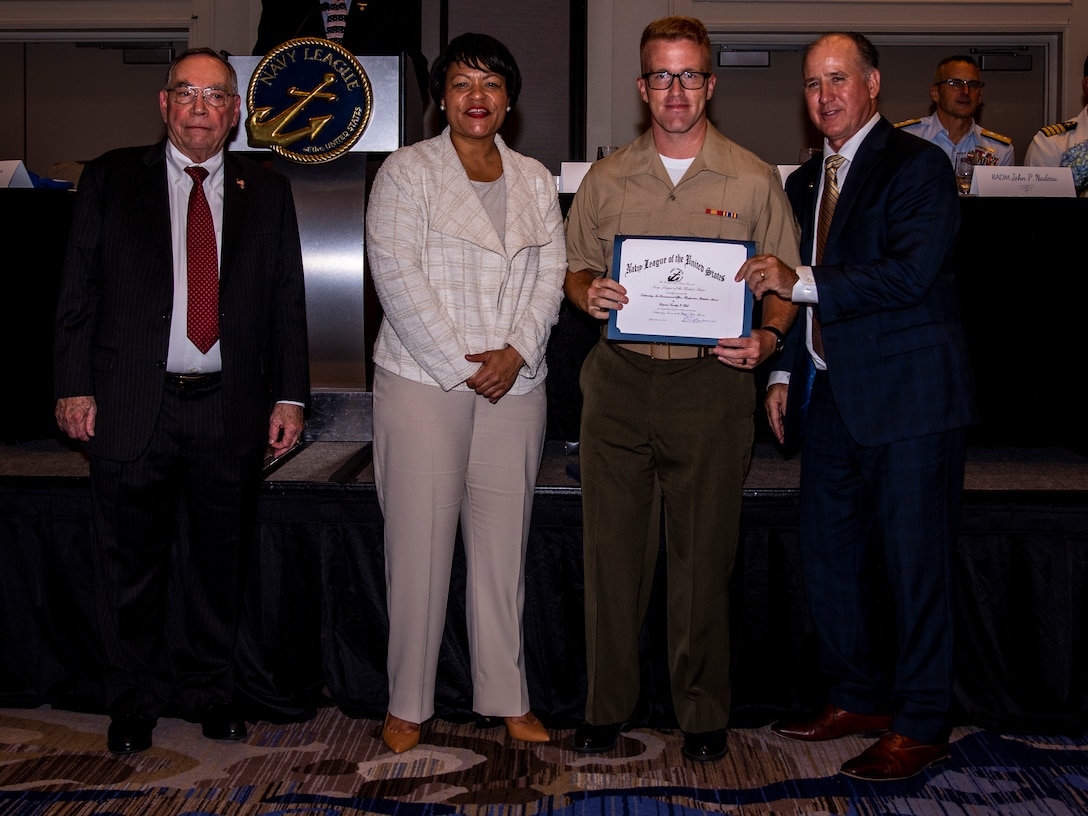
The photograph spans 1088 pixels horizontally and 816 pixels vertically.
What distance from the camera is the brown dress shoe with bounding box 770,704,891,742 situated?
261 centimetres

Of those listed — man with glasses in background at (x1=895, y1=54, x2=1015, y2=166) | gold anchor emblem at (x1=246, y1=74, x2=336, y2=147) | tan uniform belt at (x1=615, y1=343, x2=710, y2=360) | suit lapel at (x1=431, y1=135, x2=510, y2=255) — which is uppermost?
man with glasses in background at (x1=895, y1=54, x2=1015, y2=166)

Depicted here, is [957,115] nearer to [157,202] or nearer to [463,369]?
[463,369]

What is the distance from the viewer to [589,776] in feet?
7.97

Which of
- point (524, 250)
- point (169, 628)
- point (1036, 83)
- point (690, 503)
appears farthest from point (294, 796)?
point (1036, 83)

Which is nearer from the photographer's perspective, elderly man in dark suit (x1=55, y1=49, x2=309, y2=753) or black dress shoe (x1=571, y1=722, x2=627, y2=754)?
elderly man in dark suit (x1=55, y1=49, x2=309, y2=753)

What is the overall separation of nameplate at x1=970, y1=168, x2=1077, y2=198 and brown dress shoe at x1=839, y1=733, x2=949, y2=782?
1.94 m

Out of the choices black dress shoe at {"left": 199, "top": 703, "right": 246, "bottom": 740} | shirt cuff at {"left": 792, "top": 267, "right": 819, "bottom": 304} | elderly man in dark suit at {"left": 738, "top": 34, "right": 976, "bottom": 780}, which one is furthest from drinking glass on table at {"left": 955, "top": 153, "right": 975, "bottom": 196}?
black dress shoe at {"left": 199, "top": 703, "right": 246, "bottom": 740}

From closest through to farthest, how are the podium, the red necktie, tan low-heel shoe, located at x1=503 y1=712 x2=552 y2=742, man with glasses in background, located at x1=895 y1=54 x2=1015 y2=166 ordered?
the red necktie < tan low-heel shoe, located at x1=503 y1=712 x2=552 y2=742 < the podium < man with glasses in background, located at x1=895 y1=54 x2=1015 y2=166

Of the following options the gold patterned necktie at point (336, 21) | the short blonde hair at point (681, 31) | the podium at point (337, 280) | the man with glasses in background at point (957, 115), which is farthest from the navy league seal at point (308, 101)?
the man with glasses in background at point (957, 115)

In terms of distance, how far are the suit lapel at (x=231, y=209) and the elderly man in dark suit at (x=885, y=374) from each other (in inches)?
49.2

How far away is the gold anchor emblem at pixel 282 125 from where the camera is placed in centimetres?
347

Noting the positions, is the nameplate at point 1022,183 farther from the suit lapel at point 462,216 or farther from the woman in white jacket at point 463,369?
the suit lapel at point 462,216

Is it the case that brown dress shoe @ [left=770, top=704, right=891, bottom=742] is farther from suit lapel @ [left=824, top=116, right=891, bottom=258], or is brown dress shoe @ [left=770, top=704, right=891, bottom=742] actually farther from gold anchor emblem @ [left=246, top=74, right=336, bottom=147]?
gold anchor emblem @ [left=246, top=74, right=336, bottom=147]

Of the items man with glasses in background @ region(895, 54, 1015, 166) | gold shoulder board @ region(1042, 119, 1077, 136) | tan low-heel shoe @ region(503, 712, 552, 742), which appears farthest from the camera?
man with glasses in background @ region(895, 54, 1015, 166)
